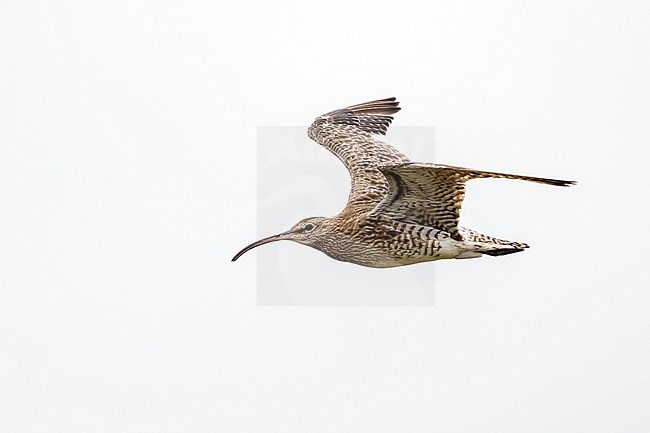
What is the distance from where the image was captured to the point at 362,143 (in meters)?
22.8

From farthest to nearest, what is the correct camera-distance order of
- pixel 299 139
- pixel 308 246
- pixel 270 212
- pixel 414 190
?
pixel 299 139 → pixel 270 212 → pixel 308 246 → pixel 414 190

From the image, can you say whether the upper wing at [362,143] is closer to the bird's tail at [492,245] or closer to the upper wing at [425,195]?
the upper wing at [425,195]

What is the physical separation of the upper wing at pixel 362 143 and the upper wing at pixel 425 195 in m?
A: 1.46

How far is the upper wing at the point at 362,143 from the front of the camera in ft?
67.6

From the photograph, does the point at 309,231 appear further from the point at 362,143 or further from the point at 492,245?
the point at 362,143

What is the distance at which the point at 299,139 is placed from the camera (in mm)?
36969

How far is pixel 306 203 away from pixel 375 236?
16618mm

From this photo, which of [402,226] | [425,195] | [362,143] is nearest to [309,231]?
[402,226]

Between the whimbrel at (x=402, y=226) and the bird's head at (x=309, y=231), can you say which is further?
the bird's head at (x=309, y=231)

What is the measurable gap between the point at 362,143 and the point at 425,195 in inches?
196

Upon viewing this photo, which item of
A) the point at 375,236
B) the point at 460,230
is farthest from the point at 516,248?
the point at 375,236

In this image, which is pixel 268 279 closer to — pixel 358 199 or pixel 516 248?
pixel 358 199

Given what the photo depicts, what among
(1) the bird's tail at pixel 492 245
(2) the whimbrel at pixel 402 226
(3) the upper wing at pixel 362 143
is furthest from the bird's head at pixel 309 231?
(1) the bird's tail at pixel 492 245

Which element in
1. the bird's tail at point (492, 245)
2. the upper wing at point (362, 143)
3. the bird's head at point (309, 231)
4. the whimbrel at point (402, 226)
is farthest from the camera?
the upper wing at point (362, 143)
